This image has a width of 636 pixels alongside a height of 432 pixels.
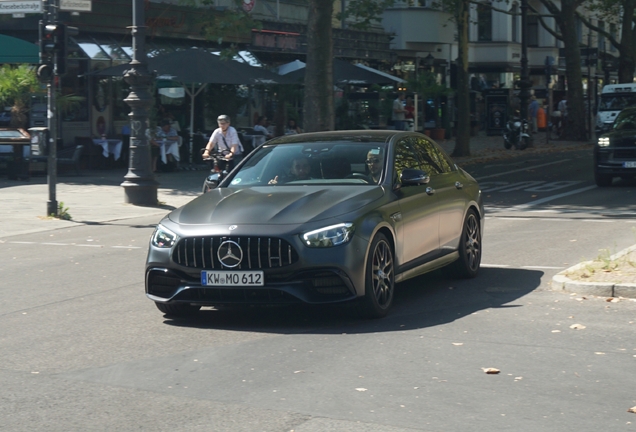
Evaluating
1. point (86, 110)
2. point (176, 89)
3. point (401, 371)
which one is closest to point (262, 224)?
point (401, 371)

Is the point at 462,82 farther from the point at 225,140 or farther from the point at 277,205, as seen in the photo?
the point at 277,205

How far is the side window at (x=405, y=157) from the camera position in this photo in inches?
371

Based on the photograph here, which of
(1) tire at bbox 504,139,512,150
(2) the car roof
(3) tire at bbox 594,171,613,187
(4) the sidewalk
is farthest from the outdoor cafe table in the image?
(2) the car roof

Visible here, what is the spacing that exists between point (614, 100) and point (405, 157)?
28.7 m

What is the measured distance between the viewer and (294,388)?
20.8ft

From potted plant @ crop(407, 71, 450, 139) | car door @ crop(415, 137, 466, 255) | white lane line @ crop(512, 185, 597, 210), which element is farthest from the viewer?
potted plant @ crop(407, 71, 450, 139)

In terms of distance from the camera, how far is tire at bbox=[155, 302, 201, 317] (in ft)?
28.4

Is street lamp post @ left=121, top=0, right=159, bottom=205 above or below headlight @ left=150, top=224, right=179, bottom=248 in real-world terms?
above

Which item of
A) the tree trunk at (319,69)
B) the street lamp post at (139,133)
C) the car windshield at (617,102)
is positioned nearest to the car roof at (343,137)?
the street lamp post at (139,133)

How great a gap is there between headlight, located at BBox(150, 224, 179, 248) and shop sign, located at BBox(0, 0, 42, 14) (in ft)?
34.9

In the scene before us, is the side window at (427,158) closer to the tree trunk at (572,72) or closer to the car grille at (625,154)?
the car grille at (625,154)

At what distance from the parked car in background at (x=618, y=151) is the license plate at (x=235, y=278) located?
14979 mm

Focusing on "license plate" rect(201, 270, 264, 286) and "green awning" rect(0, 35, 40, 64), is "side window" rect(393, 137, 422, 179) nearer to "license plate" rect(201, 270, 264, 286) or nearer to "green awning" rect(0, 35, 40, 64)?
"license plate" rect(201, 270, 264, 286)

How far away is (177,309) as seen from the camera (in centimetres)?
870
